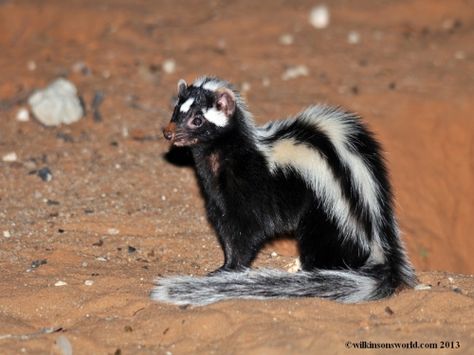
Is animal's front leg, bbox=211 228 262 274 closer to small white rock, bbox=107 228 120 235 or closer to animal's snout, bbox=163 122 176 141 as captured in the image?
animal's snout, bbox=163 122 176 141

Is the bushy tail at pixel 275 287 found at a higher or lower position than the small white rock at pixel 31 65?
lower

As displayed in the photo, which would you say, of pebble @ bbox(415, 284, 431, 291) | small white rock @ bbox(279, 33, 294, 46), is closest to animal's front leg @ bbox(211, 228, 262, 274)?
pebble @ bbox(415, 284, 431, 291)

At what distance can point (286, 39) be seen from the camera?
1023 centimetres

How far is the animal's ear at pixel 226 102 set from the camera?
19.7ft

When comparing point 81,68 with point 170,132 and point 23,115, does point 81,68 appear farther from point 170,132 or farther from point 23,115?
point 170,132

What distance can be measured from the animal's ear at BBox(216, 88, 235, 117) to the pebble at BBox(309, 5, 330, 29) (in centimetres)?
489

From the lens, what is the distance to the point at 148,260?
636 centimetres

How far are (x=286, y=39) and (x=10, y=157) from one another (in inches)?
148

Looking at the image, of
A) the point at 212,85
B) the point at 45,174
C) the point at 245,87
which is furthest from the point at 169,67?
the point at 212,85

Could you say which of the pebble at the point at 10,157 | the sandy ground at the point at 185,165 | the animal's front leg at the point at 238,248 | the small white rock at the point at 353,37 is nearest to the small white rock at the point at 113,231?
the sandy ground at the point at 185,165

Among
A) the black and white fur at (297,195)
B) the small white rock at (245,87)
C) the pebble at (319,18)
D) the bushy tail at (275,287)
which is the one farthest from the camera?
the pebble at (319,18)

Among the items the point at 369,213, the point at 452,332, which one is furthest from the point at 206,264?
the point at 452,332

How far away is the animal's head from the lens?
597 cm

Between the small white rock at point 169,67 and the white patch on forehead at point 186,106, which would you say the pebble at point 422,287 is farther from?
the small white rock at point 169,67
